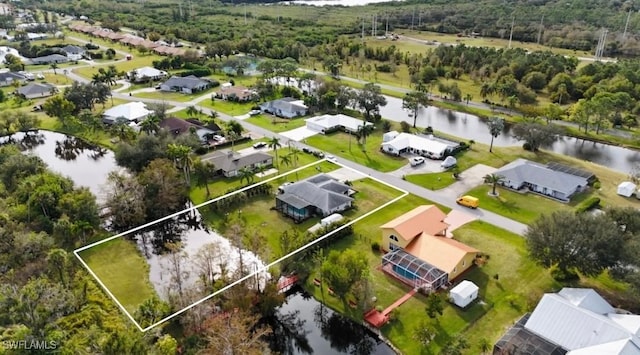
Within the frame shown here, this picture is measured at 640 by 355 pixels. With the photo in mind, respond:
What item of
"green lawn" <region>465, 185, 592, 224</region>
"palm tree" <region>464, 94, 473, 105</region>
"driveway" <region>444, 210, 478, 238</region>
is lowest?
"driveway" <region>444, 210, 478, 238</region>

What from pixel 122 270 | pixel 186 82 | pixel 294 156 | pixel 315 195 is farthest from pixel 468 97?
pixel 122 270

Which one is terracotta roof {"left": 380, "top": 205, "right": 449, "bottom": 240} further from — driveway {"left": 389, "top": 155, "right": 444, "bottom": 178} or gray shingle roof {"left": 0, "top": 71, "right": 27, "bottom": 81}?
gray shingle roof {"left": 0, "top": 71, "right": 27, "bottom": 81}

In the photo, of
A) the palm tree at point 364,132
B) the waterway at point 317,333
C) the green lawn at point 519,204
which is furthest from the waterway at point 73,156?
the green lawn at point 519,204

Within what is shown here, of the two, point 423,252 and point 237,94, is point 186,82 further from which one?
point 423,252

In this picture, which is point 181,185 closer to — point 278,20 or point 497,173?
point 497,173

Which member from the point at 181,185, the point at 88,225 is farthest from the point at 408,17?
the point at 88,225

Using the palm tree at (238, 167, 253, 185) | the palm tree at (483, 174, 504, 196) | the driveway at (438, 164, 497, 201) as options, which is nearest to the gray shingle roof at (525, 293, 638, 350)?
the driveway at (438, 164, 497, 201)

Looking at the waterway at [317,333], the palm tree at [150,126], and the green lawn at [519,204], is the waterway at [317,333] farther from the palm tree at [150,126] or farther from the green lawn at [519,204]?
the palm tree at [150,126]
